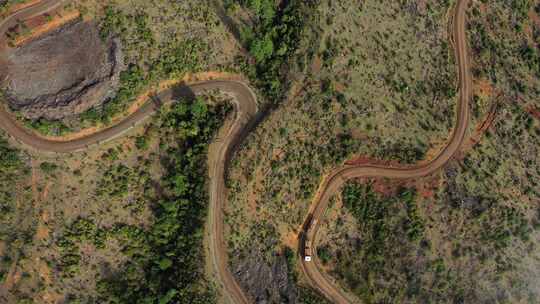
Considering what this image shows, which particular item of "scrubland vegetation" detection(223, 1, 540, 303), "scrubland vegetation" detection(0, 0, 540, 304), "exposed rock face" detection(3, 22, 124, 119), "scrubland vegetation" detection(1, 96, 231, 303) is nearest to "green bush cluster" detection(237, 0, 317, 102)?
"scrubland vegetation" detection(0, 0, 540, 304)

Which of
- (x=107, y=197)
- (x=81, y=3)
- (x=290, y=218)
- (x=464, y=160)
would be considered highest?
(x=81, y=3)

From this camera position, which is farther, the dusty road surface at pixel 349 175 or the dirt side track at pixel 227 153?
the dusty road surface at pixel 349 175

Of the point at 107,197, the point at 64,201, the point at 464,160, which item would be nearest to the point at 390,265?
the point at 464,160

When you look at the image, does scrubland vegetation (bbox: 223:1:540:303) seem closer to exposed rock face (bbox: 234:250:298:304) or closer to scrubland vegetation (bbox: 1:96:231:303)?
exposed rock face (bbox: 234:250:298:304)

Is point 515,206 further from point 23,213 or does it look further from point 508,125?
point 23,213

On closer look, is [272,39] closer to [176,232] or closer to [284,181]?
[284,181]

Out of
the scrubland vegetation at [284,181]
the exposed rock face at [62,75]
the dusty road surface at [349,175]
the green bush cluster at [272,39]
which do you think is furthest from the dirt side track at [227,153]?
the exposed rock face at [62,75]

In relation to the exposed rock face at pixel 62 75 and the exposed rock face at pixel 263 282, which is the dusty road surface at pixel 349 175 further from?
the exposed rock face at pixel 62 75
